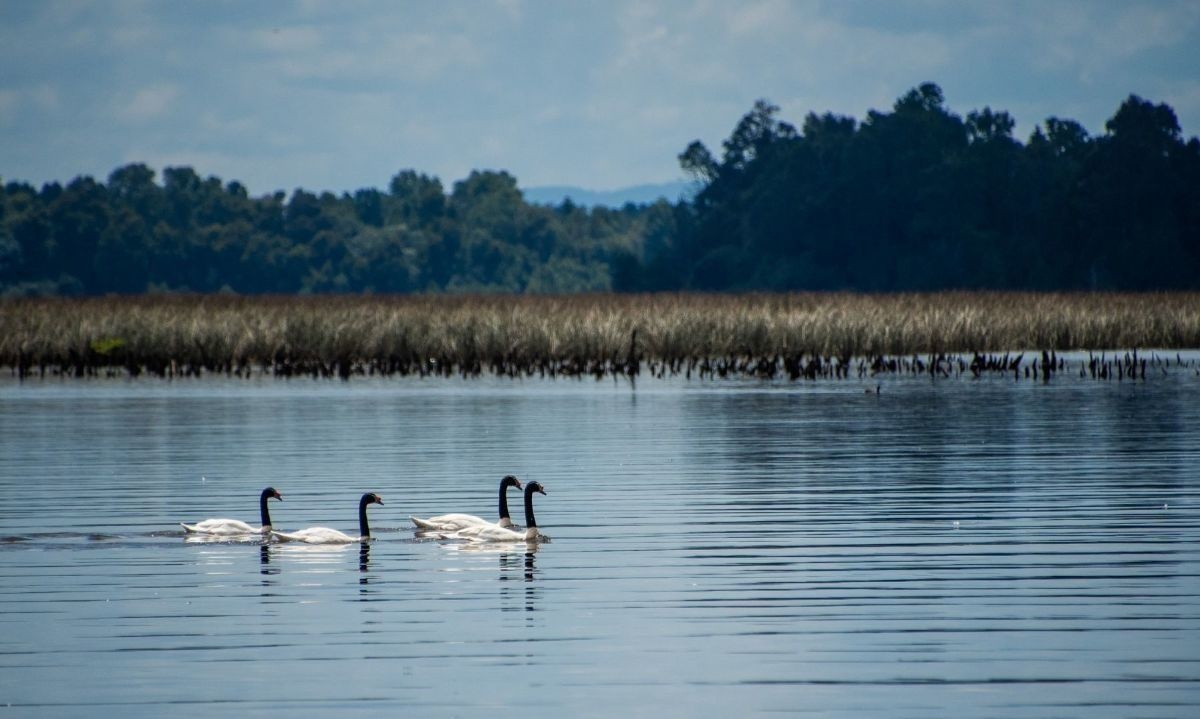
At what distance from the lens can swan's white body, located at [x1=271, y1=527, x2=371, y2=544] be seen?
1507 centimetres

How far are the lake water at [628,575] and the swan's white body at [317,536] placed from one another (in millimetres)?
101

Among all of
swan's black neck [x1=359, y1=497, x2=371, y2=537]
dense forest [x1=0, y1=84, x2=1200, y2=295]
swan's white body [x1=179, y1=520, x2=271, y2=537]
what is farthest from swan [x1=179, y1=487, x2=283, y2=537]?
dense forest [x1=0, y1=84, x2=1200, y2=295]

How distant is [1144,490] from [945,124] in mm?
93809

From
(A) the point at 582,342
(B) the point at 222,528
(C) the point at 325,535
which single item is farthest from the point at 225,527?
(A) the point at 582,342

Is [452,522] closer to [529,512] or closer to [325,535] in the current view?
[529,512]

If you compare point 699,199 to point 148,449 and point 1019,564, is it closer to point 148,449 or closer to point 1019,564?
point 148,449

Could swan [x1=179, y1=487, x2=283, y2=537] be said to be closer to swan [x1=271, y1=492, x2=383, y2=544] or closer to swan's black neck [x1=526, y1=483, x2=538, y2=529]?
swan [x1=271, y1=492, x2=383, y2=544]

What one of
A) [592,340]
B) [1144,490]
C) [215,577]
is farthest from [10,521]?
[592,340]

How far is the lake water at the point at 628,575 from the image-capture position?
9.94 metres

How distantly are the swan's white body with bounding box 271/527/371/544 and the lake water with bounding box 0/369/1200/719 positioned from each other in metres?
0.10

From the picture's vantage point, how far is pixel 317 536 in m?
15.1

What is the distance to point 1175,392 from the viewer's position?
1247 inches

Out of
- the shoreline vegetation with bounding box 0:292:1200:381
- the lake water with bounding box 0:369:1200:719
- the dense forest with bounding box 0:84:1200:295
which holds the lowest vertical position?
the lake water with bounding box 0:369:1200:719

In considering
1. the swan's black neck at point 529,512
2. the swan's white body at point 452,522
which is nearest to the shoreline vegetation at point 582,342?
the swan's black neck at point 529,512
